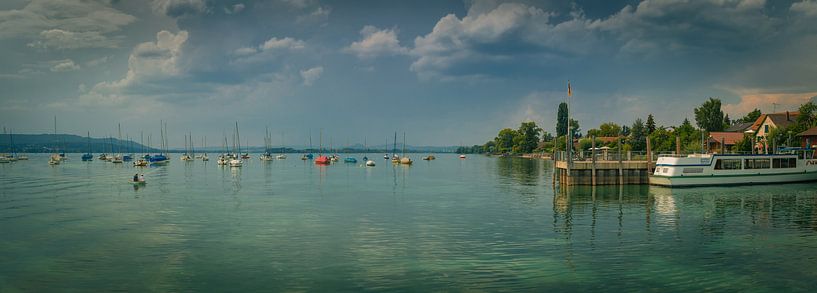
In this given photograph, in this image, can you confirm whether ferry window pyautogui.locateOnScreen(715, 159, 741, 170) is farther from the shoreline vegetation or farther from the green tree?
the green tree

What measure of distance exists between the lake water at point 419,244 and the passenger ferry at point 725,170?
5.28 meters

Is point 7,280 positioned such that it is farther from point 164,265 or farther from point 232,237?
point 232,237

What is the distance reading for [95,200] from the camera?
53906 mm

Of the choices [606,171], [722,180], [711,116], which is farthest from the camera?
[711,116]

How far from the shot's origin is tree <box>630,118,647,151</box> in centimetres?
13475

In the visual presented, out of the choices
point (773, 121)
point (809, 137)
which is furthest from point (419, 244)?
point (773, 121)

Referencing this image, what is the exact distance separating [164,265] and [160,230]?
1130cm

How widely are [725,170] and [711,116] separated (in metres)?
109

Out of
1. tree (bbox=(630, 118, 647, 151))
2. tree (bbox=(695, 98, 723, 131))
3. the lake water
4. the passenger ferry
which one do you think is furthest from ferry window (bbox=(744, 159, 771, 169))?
tree (bbox=(695, 98, 723, 131))

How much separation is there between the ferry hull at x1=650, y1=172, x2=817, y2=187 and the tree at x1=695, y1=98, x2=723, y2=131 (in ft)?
329

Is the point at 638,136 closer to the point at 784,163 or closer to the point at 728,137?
the point at 728,137

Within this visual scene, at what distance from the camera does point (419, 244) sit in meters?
29.2

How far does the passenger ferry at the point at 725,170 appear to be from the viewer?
58500mm

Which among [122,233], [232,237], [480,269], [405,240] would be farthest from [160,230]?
[480,269]
